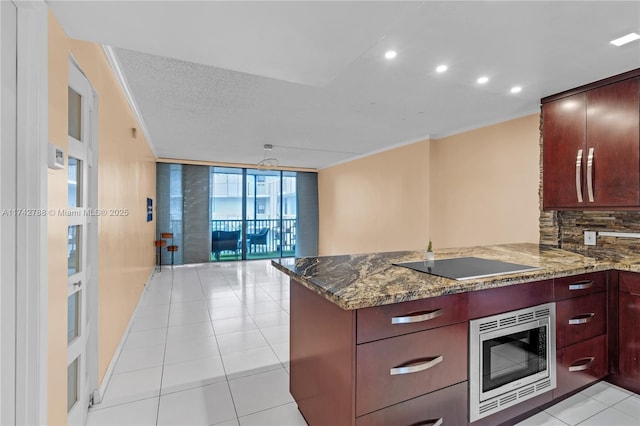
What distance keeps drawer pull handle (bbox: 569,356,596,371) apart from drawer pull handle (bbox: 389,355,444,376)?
1.26 metres

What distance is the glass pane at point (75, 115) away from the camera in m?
1.73

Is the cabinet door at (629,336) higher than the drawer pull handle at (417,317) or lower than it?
lower

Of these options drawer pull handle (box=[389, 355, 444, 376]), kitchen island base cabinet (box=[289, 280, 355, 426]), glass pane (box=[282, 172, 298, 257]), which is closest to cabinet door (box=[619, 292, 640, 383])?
drawer pull handle (box=[389, 355, 444, 376])

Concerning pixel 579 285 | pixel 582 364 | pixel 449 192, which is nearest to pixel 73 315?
pixel 579 285

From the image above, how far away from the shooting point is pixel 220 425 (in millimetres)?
1875

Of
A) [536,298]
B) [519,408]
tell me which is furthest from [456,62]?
[519,408]

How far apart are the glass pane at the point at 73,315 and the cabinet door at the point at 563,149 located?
396 cm

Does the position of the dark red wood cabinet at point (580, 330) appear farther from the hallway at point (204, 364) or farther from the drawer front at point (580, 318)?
the hallway at point (204, 364)

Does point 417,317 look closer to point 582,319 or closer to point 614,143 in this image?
point 582,319

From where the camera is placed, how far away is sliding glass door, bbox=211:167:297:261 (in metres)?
7.86

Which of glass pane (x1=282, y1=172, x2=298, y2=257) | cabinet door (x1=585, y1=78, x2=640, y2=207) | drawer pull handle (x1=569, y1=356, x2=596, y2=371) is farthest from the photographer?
glass pane (x1=282, y1=172, x2=298, y2=257)

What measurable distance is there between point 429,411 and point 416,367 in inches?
10.3

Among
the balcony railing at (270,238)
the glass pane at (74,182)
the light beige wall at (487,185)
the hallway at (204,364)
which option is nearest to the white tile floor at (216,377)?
the hallway at (204,364)

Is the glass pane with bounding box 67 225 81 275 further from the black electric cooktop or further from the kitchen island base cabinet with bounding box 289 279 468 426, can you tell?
the black electric cooktop
